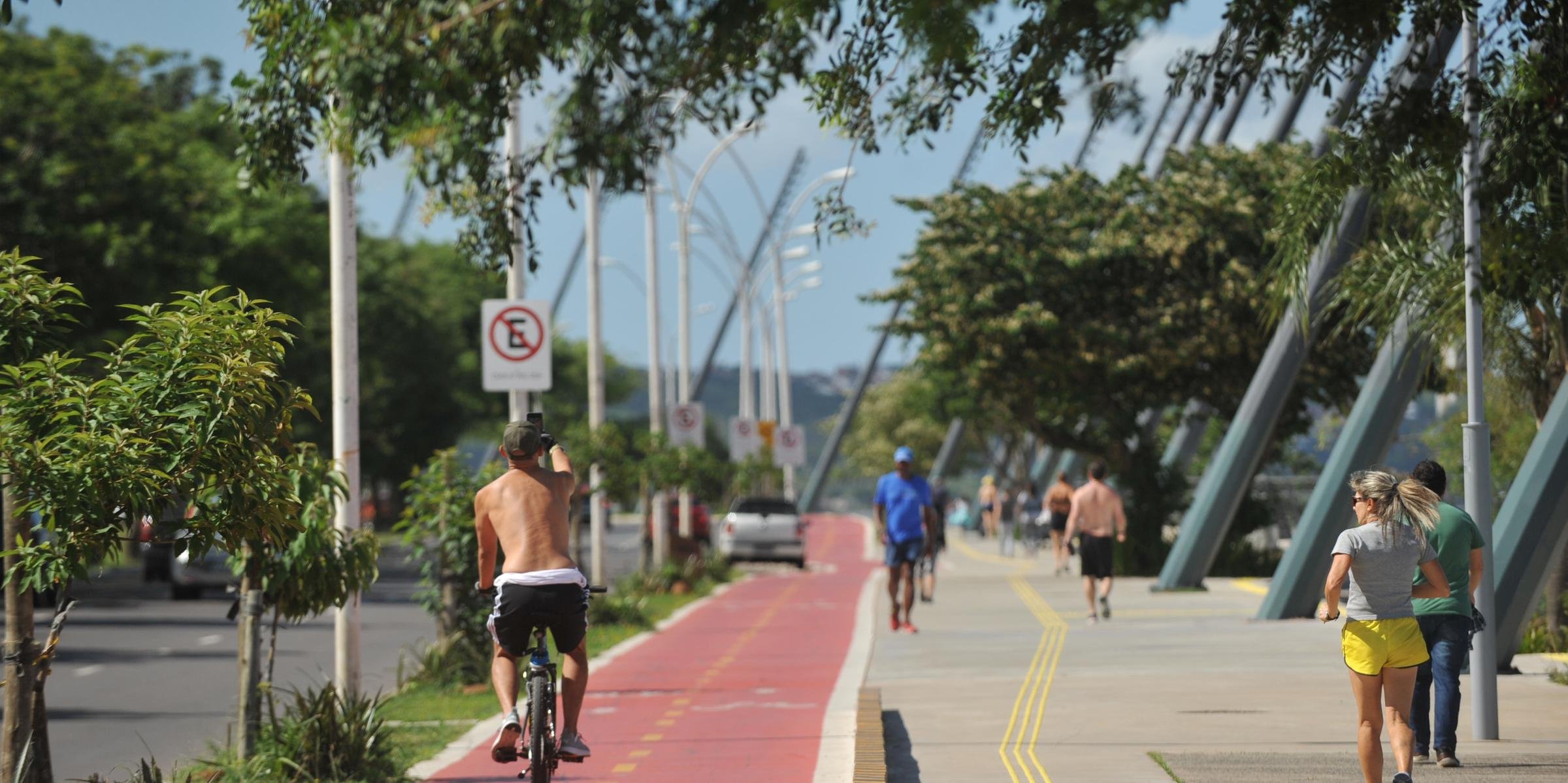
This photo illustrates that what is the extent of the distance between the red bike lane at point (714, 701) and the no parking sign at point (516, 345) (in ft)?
7.67

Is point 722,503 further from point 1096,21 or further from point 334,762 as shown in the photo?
point 1096,21

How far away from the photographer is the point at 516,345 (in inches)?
564

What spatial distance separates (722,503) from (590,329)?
10956mm

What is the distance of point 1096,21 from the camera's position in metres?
6.36

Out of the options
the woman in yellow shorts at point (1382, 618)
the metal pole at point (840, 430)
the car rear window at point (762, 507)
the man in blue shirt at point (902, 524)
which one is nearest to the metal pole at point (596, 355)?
the man in blue shirt at point (902, 524)

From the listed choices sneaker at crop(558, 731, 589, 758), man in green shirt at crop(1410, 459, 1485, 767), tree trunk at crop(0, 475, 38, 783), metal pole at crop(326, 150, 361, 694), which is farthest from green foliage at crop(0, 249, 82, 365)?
man in green shirt at crop(1410, 459, 1485, 767)

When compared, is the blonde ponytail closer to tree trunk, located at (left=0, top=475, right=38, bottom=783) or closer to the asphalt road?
tree trunk, located at (left=0, top=475, right=38, bottom=783)

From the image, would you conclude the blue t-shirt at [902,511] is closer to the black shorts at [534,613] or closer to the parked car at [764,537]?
the black shorts at [534,613]

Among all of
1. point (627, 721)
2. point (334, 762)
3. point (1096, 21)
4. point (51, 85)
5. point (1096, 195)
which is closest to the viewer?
point (1096, 21)

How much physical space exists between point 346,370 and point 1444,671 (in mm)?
6290

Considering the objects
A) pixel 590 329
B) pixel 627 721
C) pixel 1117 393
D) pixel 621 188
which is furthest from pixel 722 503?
pixel 621 188

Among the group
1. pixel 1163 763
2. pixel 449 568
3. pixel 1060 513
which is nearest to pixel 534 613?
pixel 1163 763

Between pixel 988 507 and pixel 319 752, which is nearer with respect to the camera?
pixel 319 752

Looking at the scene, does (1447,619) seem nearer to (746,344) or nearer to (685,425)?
(685,425)
